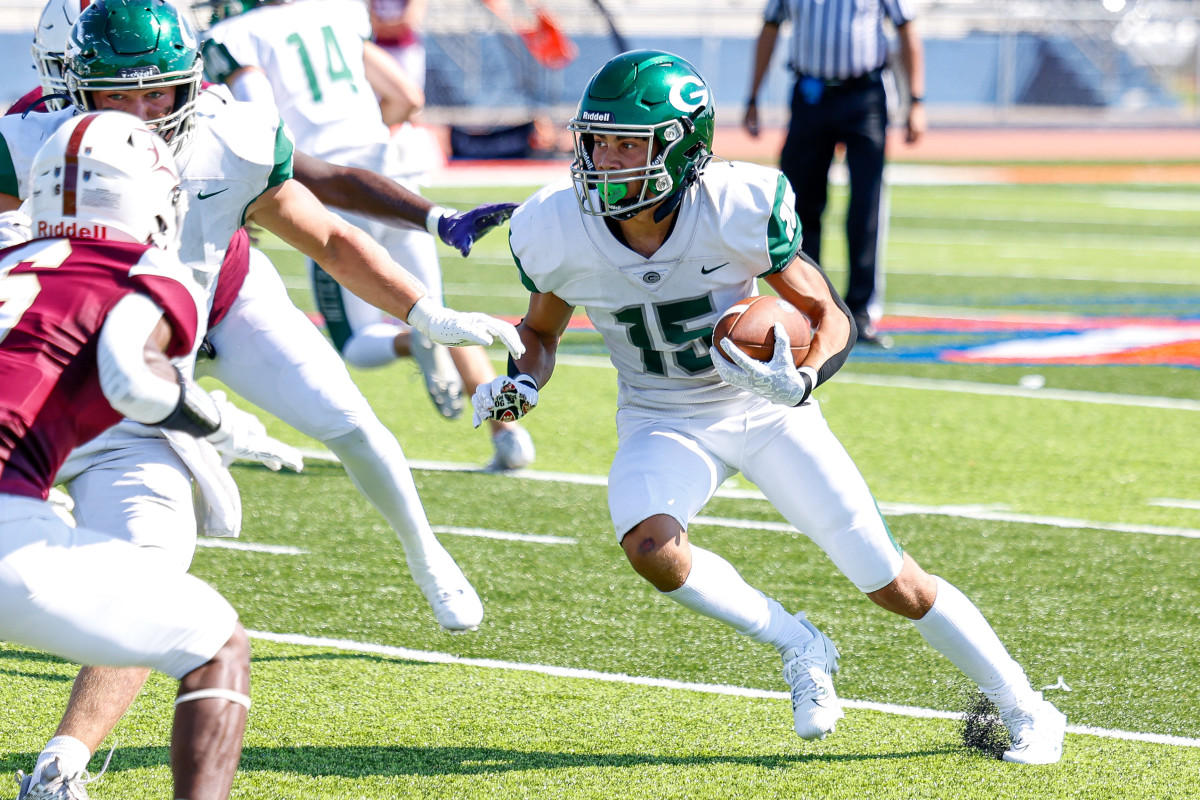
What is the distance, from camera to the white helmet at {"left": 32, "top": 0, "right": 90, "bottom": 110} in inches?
134

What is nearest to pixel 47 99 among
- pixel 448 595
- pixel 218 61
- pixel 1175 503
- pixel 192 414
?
pixel 192 414

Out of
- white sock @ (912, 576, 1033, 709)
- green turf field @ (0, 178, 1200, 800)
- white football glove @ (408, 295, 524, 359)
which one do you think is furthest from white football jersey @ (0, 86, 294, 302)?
white sock @ (912, 576, 1033, 709)

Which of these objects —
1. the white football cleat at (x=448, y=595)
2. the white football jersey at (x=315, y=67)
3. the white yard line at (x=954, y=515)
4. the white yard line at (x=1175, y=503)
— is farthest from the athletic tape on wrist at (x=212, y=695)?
the white yard line at (x=1175, y=503)

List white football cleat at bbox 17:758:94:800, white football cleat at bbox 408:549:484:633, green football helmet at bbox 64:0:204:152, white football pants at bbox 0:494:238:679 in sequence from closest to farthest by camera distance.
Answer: white football pants at bbox 0:494:238:679, white football cleat at bbox 17:758:94:800, green football helmet at bbox 64:0:204:152, white football cleat at bbox 408:549:484:633

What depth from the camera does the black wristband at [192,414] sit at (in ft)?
7.48

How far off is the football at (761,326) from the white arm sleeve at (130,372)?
4.09 ft

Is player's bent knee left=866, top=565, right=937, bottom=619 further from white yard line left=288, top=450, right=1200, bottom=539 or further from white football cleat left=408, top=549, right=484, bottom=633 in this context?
white yard line left=288, top=450, right=1200, bottom=539

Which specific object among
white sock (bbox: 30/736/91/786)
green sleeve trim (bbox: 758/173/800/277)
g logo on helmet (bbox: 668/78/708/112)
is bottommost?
white sock (bbox: 30/736/91/786)

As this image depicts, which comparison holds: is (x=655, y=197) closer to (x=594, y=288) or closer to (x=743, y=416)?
(x=594, y=288)

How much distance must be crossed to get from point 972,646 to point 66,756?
5.95 ft

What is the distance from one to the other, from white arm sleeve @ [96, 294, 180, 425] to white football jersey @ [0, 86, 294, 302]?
959 millimetres

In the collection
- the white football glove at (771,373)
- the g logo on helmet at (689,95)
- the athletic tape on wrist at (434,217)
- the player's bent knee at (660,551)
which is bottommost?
the player's bent knee at (660,551)

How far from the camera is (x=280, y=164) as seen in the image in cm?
329

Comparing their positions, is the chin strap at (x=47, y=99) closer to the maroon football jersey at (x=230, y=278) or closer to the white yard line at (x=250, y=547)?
the maroon football jersey at (x=230, y=278)
